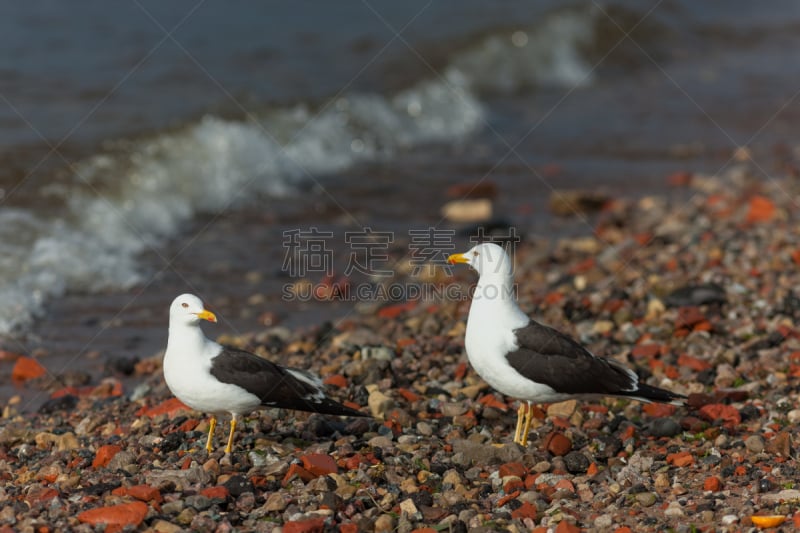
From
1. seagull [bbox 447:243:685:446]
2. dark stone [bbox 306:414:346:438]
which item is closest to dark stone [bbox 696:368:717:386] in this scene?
seagull [bbox 447:243:685:446]

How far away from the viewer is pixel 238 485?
18.2 feet

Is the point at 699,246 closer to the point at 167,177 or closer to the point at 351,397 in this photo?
the point at 351,397

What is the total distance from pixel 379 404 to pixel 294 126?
1027cm

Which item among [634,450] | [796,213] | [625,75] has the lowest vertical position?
[634,450]

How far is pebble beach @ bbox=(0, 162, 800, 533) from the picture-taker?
17.5 ft

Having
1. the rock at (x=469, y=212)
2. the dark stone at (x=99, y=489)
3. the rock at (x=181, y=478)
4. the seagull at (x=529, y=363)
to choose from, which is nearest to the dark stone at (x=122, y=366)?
the rock at (x=181, y=478)

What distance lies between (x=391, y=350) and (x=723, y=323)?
2954mm

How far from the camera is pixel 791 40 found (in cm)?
2353

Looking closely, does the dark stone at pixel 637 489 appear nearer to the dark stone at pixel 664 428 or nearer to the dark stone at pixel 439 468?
the dark stone at pixel 664 428

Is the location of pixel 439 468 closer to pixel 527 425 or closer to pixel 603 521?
pixel 527 425

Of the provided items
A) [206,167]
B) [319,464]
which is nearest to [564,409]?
[319,464]

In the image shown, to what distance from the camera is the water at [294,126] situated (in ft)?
35.8

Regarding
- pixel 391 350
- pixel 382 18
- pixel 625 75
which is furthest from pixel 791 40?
pixel 391 350

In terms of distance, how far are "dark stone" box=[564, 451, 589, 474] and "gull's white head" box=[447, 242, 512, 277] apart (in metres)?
1.34
